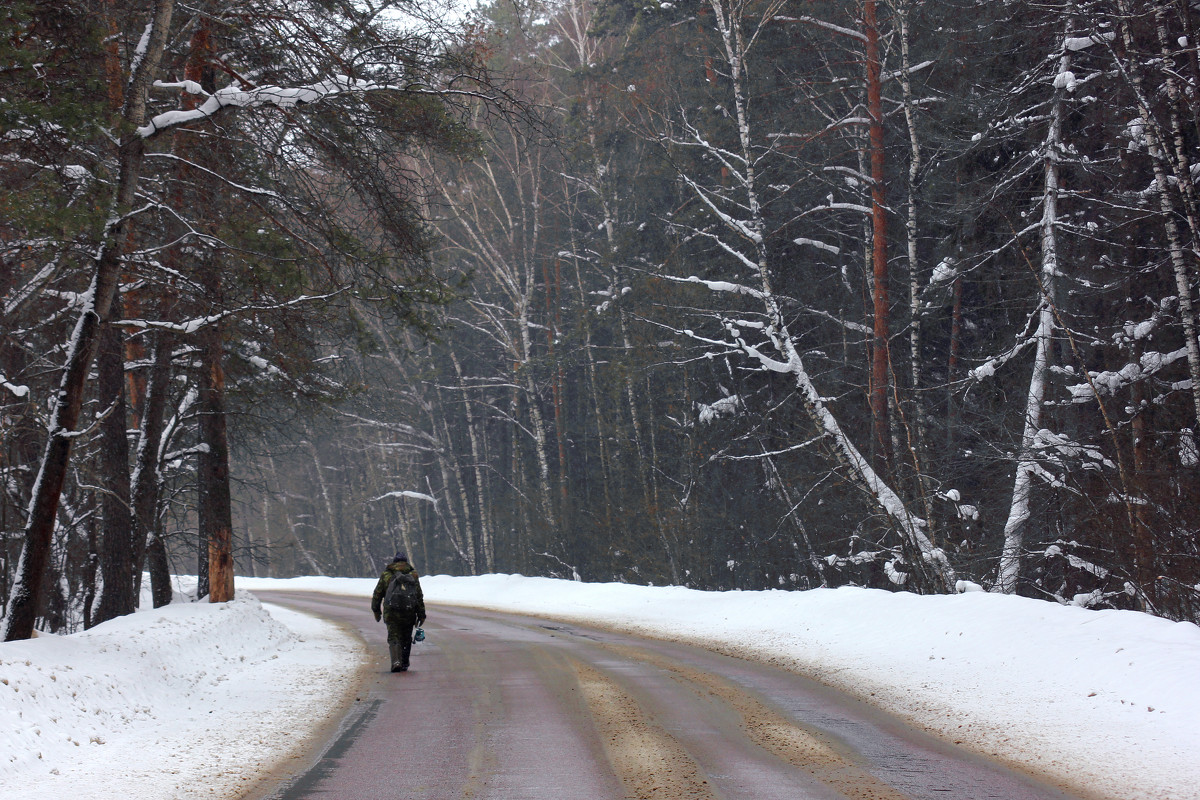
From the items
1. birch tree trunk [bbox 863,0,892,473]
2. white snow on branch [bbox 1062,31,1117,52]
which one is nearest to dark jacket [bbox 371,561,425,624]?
birch tree trunk [bbox 863,0,892,473]

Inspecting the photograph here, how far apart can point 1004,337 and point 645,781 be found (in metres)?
15.7

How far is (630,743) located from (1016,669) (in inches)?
170

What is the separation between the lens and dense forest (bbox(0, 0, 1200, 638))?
10.4 m

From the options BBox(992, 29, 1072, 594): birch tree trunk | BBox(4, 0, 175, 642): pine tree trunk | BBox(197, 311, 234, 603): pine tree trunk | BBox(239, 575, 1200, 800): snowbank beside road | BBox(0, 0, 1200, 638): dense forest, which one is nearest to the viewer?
BBox(239, 575, 1200, 800): snowbank beside road

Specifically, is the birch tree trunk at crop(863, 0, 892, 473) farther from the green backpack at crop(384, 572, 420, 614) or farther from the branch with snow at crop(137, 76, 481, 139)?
the branch with snow at crop(137, 76, 481, 139)

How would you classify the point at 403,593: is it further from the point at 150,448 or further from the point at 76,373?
the point at 150,448

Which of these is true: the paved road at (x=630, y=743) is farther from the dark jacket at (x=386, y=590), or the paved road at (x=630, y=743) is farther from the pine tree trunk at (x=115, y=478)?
the pine tree trunk at (x=115, y=478)

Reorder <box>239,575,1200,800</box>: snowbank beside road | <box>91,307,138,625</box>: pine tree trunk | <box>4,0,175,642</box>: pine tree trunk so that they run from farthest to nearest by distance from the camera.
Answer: <box>91,307,138,625</box>: pine tree trunk → <box>4,0,175,642</box>: pine tree trunk → <box>239,575,1200,800</box>: snowbank beside road

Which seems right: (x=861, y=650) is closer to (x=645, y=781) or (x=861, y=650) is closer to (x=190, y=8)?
(x=645, y=781)

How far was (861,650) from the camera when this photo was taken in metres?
11.9

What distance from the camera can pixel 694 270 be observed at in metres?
24.7

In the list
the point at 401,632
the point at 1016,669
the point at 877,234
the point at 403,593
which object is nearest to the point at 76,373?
the point at 403,593

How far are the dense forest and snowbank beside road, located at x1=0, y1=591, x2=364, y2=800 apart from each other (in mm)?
1691

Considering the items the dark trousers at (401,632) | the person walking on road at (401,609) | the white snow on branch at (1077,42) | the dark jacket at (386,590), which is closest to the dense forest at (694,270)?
the white snow on branch at (1077,42)
